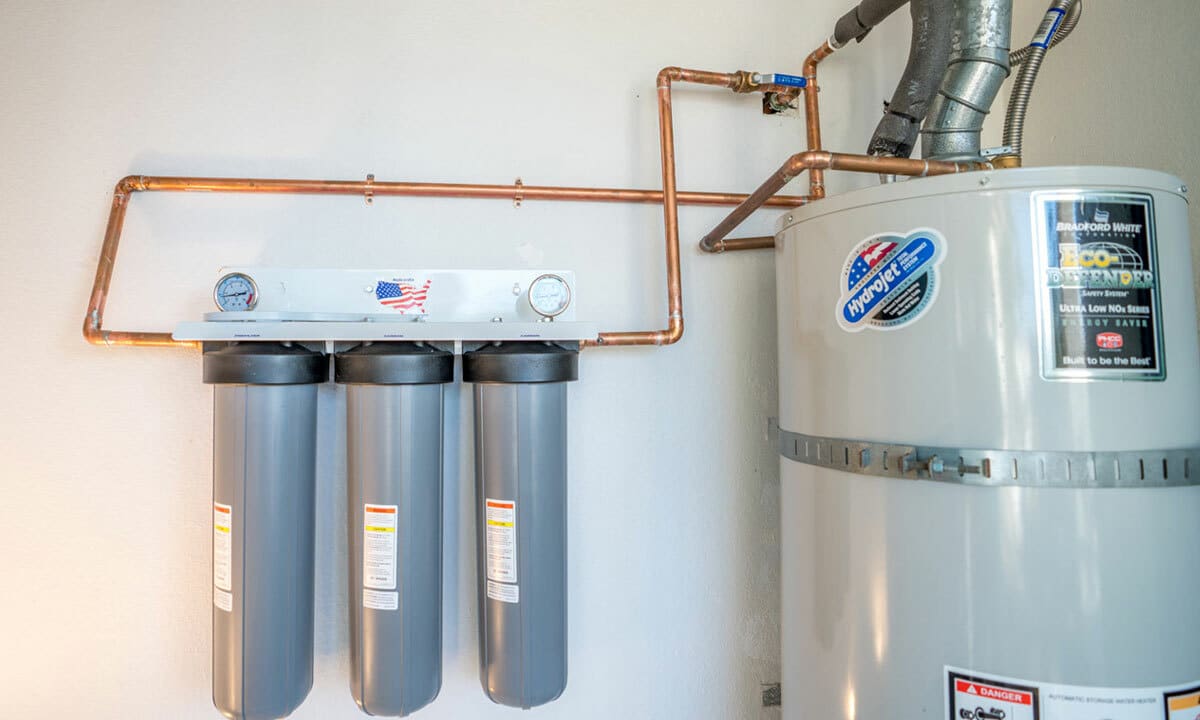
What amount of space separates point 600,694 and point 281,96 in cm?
119

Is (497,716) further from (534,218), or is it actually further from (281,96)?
(281,96)

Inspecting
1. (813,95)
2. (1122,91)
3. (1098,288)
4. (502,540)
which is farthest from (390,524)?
(1122,91)

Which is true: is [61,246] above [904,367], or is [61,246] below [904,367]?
above

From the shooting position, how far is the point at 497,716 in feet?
3.28

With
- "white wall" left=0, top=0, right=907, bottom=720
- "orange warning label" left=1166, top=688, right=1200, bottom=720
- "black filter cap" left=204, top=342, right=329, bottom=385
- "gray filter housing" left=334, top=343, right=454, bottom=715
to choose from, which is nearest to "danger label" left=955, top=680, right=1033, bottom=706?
"orange warning label" left=1166, top=688, right=1200, bottom=720

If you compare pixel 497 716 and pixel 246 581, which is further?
pixel 497 716

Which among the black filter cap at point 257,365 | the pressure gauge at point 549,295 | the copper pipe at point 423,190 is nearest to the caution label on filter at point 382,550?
the black filter cap at point 257,365

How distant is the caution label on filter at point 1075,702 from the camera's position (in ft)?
1.90

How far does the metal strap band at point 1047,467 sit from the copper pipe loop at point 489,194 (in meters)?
0.45

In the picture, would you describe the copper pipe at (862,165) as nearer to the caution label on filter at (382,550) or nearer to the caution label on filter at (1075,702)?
the caution label on filter at (1075,702)

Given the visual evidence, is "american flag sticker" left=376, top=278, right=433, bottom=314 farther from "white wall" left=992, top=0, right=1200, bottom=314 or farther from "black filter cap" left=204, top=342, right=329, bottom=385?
"white wall" left=992, top=0, right=1200, bottom=314

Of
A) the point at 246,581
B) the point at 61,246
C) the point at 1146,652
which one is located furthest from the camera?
the point at 61,246

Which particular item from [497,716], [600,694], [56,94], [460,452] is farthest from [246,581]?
[56,94]

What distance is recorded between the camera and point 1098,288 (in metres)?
0.60
